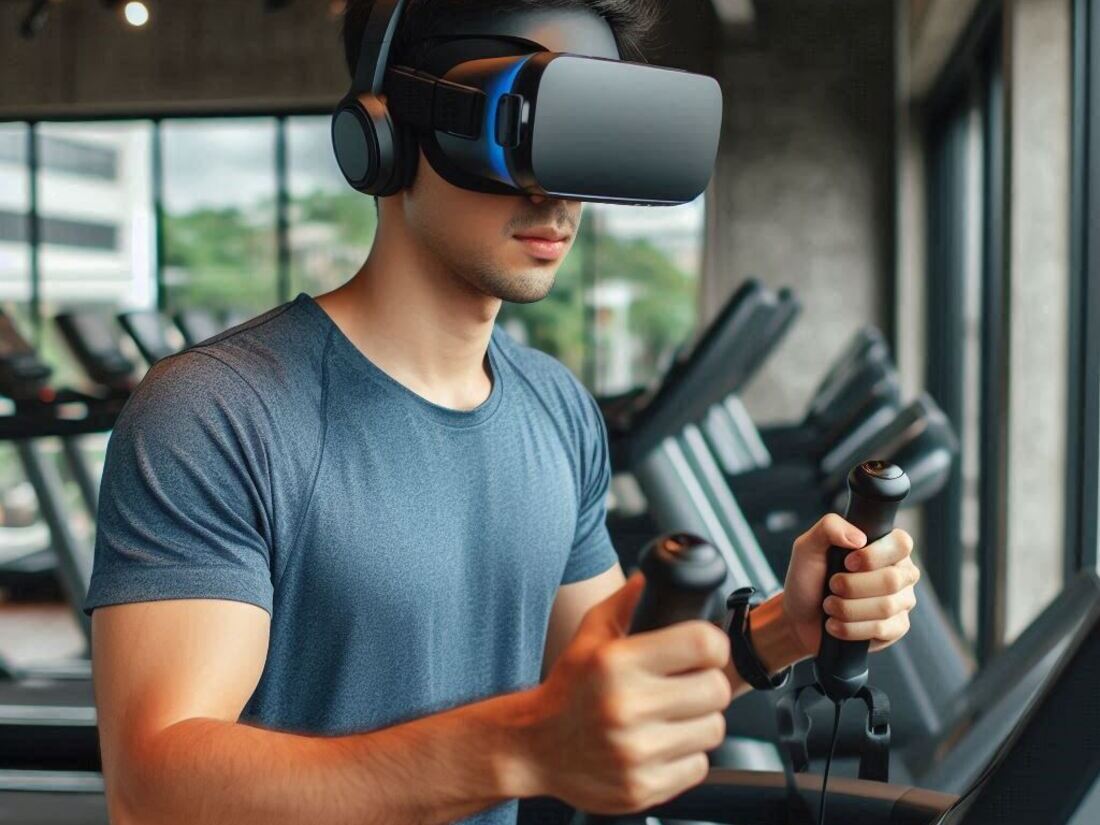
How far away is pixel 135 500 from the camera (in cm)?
84

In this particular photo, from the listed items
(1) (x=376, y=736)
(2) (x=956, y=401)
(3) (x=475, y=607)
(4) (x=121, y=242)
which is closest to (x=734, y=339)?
(3) (x=475, y=607)

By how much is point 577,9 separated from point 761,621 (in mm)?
479

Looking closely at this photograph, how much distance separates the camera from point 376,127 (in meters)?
0.97

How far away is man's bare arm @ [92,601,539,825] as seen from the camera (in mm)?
581

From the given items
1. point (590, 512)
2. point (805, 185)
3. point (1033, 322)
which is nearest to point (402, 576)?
point (590, 512)

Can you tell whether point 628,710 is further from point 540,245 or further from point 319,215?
point 319,215

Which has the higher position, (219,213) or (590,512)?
A: (219,213)

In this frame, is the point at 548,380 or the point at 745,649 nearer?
the point at 745,649

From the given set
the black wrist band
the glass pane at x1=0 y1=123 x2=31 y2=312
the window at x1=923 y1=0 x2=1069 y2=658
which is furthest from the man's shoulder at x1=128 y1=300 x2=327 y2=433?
the glass pane at x1=0 y1=123 x2=31 y2=312

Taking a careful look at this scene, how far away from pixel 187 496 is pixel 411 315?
0.91ft

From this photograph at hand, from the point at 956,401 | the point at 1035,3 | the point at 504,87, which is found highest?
the point at 1035,3

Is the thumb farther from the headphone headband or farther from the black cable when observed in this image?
the headphone headband

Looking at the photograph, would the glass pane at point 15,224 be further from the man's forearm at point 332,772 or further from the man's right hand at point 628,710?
the man's right hand at point 628,710

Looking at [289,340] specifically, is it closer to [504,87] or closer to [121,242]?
[504,87]
